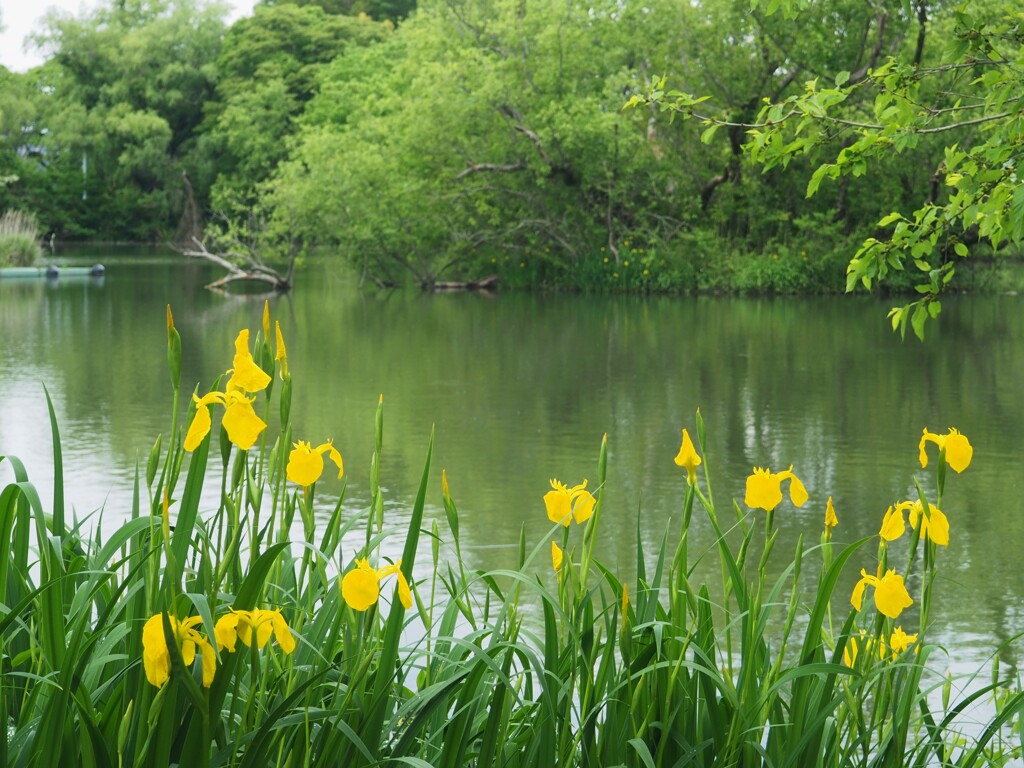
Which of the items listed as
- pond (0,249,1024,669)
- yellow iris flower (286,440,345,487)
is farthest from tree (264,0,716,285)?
yellow iris flower (286,440,345,487)

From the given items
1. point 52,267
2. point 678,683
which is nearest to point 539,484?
point 678,683

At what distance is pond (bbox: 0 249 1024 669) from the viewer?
7.09 metres

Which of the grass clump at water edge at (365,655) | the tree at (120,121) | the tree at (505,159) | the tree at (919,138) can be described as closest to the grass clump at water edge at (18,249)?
the tree at (505,159)

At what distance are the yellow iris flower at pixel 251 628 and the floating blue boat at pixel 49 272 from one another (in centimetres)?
2894

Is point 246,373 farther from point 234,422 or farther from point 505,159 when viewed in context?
point 505,159

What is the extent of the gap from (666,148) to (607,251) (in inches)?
84.4

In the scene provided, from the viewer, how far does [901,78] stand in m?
3.90

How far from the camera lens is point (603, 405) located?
11.3 metres

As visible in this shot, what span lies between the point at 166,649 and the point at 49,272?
29.9 meters

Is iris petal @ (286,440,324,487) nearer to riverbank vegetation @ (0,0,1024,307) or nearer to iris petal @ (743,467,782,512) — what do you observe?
iris petal @ (743,467,782,512)

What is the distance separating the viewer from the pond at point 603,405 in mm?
7090

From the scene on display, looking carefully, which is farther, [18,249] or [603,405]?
[18,249]

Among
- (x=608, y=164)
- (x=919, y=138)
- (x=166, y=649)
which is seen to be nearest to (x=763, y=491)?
(x=166, y=649)

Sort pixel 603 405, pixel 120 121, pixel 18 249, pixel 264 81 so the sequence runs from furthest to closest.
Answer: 1. pixel 264 81
2. pixel 120 121
3. pixel 18 249
4. pixel 603 405
